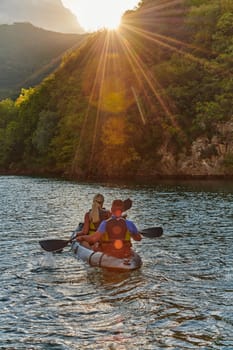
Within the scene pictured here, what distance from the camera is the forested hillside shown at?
6531cm

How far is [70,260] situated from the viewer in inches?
666

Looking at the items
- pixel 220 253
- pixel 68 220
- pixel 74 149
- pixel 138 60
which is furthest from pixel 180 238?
pixel 138 60

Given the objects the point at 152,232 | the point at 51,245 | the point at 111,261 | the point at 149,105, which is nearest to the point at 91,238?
the point at 111,261

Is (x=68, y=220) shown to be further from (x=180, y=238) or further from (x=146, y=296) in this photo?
(x=146, y=296)

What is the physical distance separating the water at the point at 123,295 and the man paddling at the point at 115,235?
777mm

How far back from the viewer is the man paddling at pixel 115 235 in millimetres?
14688

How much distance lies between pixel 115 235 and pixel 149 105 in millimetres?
57005

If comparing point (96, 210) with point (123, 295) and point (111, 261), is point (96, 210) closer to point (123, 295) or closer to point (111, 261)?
point (111, 261)

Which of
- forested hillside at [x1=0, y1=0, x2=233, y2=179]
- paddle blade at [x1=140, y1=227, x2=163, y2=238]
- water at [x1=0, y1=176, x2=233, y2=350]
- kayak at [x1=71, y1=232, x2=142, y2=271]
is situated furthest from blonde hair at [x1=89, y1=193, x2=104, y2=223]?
forested hillside at [x1=0, y1=0, x2=233, y2=179]

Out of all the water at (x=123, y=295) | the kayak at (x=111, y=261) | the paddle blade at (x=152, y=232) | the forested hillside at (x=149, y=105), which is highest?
the forested hillside at (x=149, y=105)

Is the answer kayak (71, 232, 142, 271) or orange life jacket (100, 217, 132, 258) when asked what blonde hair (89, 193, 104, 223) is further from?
orange life jacket (100, 217, 132, 258)

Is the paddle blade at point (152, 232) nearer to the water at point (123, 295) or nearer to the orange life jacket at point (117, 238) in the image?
the water at point (123, 295)

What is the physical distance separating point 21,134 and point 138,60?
33.3 metres

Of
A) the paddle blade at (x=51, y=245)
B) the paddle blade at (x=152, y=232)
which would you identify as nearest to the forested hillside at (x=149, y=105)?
the paddle blade at (x=152, y=232)
